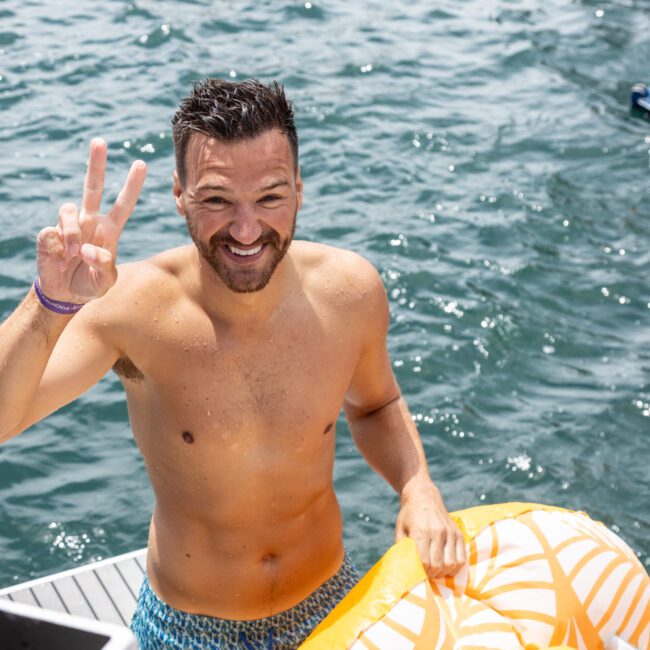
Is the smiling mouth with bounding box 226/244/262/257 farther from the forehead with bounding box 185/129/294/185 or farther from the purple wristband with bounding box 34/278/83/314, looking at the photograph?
the purple wristband with bounding box 34/278/83/314

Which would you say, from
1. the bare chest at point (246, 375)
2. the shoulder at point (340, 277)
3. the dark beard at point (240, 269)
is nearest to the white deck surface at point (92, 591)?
the bare chest at point (246, 375)

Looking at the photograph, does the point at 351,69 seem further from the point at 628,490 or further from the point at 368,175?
the point at 628,490

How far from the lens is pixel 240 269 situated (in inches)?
108

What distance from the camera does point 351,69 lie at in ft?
30.5

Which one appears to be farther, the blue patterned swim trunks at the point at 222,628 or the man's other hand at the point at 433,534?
the blue patterned swim trunks at the point at 222,628

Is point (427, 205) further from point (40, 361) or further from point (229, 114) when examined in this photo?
point (40, 361)

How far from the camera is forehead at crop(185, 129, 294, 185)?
2.68 m

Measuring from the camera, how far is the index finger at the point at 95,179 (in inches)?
96.0

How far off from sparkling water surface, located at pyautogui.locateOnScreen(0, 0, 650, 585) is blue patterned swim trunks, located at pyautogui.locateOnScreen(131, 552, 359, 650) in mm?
1869

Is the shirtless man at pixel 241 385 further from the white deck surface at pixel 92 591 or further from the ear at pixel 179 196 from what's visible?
the white deck surface at pixel 92 591

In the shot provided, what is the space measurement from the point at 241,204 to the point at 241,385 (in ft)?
1.66

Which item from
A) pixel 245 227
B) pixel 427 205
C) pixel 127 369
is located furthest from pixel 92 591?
pixel 427 205

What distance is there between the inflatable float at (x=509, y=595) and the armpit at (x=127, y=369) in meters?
0.74

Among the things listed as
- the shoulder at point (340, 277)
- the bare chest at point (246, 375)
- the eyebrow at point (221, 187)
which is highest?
the eyebrow at point (221, 187)
